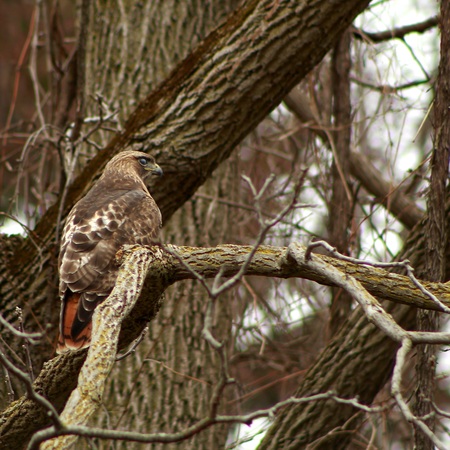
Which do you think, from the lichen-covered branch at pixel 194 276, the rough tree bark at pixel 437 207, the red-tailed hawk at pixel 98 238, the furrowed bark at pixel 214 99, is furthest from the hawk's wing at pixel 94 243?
the rough tree bark at pixel 437 207

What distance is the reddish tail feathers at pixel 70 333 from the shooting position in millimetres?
3520

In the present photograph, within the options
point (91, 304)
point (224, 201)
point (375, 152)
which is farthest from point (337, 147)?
point (375, 152)

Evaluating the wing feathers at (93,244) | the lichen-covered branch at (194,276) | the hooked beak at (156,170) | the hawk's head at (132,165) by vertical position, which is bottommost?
the lichen-covered branch at (194,276)

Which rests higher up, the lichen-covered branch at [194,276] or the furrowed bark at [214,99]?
the furrowed bark at [214,99]

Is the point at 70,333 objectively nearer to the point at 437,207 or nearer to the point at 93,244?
the point at 93,244

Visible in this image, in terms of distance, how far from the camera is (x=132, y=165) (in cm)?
471

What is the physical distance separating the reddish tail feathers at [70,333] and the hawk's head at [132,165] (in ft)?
3.77

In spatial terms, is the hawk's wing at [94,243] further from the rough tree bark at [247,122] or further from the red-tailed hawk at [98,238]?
the rough tree bark at [247,122]

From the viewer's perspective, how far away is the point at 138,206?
4203 millimetres

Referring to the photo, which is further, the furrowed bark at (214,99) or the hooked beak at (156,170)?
the hooked beak at (156,170)

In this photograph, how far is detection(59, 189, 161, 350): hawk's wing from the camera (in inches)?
145

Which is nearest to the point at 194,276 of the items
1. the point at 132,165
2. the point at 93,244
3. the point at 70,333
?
the point at 70,333

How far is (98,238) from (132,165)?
921mm

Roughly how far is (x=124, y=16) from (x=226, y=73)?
195 cm
